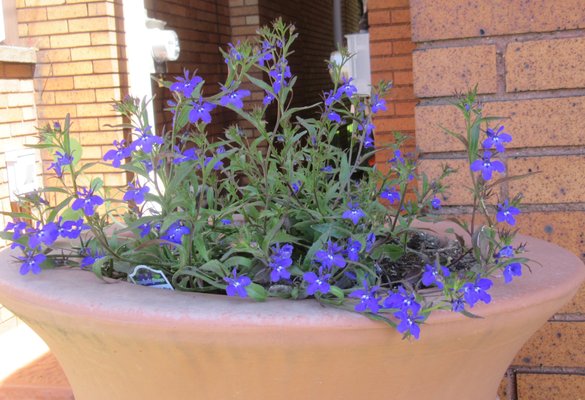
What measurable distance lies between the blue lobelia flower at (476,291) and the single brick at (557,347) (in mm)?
784

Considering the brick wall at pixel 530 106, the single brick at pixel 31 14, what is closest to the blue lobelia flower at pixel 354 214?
the brick wall at pixel 530 106

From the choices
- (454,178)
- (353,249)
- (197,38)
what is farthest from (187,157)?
(197,38)

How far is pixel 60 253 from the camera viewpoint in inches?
56.4

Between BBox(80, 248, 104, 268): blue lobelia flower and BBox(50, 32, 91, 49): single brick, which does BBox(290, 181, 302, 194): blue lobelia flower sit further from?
BBox(50, 32, 91, 49): single brick

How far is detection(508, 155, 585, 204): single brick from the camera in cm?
172

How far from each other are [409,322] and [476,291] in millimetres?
115

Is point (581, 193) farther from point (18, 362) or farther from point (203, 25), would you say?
point (203, 25)

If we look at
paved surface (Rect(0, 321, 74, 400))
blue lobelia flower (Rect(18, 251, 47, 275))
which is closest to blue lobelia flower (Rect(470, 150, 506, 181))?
blue lobelia flower (Rect(18, 251, 47, 275))

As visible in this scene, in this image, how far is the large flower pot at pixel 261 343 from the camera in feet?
3.33

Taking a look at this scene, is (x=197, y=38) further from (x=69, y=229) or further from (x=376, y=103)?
(x=69, y=229)

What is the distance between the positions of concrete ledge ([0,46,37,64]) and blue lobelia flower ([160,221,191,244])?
9.57 feet

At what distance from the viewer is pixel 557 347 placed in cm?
176

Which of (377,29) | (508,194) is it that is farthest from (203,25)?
(508,194)

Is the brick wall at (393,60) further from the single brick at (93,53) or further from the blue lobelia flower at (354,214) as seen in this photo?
the blue lobelia flower at (354,214)
